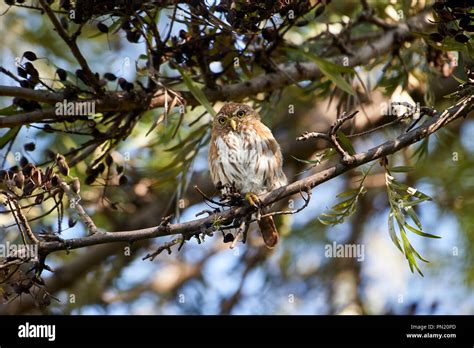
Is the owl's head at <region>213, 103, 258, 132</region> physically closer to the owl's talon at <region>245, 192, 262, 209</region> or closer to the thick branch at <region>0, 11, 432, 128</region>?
the thick branch at <region>0, 11, 432, 128</region>

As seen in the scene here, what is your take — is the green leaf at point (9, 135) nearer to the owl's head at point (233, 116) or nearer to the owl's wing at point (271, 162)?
the owl's head at point (233, 116)

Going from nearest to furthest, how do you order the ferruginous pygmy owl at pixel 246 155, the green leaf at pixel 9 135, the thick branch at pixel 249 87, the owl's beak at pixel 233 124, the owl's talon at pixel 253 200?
1. the owl's talon at pixel 253 200
2. the thick branch at pixel 249 87
3. the green leaf at pixel 9 135
4. the ferruginous pygmy owl at pixel 246 155
5. the owl's beak at pixel 233 124

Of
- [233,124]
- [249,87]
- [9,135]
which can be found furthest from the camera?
[233,124]

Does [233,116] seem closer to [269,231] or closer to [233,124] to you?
A: [233,124]

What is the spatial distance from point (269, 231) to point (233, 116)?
1.94ft

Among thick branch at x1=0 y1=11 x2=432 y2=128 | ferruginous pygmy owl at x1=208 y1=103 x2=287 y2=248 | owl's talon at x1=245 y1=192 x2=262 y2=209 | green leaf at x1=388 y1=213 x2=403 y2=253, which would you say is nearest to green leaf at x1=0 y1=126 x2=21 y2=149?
thick branch at x1=0 y1=11 x2=432 y2=128

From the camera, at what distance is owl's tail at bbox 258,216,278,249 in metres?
3.80

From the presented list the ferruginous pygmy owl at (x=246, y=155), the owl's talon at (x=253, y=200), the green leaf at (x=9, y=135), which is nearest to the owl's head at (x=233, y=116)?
the ferruginous pygmy owl at (x=246, y=155)

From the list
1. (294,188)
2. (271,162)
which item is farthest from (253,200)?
(271,162)

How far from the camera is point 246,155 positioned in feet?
12.1

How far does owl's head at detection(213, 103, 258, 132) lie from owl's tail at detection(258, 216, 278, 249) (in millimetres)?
474

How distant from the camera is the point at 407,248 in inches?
107

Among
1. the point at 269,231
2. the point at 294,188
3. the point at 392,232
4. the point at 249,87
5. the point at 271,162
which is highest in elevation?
the point at 249,87

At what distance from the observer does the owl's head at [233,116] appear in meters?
3.82
